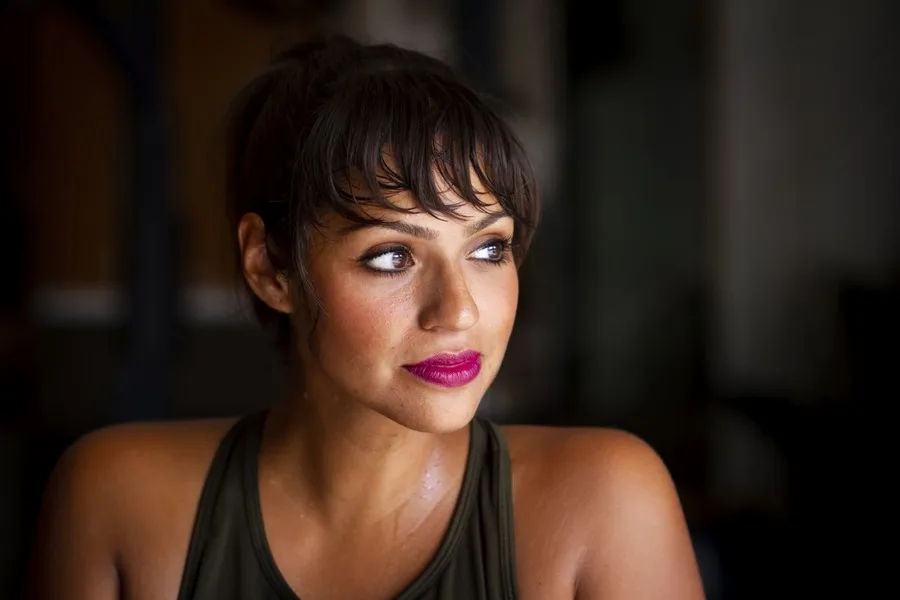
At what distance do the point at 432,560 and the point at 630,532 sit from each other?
0.24 meters

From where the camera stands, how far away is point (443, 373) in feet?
3.44

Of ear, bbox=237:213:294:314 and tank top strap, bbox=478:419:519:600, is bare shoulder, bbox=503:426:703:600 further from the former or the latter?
ear, bbox=237:213:294:314

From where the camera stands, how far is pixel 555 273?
3.78 m

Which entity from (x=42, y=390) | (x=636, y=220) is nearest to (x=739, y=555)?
(x=636, y=220)

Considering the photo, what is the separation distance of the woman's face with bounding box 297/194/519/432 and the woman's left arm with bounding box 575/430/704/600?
0.21 m

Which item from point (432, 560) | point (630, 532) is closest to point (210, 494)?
point (432, 560)

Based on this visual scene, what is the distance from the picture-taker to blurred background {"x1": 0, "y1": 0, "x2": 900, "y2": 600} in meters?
2.63

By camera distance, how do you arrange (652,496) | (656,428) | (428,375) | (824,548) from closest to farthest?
(428,375)
(652,496)
(824,548)
(656,428)

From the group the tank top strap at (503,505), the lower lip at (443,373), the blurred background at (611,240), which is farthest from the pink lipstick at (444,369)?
the blurred background at (611,240)

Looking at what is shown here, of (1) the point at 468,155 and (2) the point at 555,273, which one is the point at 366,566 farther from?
(2) the point at 555,273

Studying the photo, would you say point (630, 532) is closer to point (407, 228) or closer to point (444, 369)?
point (444, 369)

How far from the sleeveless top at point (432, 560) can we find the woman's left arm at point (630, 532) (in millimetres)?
96

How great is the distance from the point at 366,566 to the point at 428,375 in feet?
0.94

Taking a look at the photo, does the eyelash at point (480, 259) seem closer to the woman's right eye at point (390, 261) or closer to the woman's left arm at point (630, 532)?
the woman's right eye at point (390, 261)
